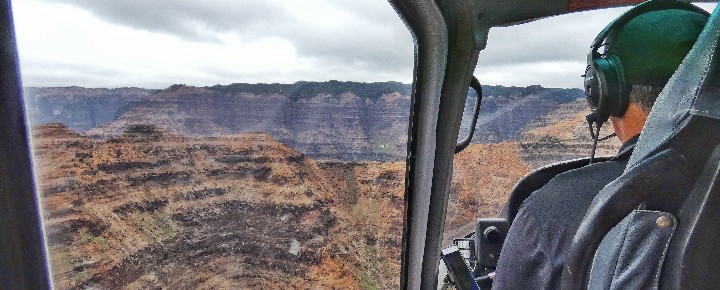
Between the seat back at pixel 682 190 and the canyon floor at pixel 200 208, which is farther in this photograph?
the canyon floor at pixel 200 208

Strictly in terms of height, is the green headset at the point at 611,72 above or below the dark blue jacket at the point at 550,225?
above

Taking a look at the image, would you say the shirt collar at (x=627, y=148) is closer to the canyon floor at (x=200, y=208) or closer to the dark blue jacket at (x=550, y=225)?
the dark blue jacket at (x=550, y=225)

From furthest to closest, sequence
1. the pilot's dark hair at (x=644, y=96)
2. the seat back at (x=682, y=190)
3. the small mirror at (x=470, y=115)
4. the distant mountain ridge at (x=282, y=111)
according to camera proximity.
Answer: the small mirror at (x=470, y=115) → the pilot's dark hair at (x=644, y=96) → the distant mountain ridge at (x=282, y=111) → the seat back at (x=682, y=190)

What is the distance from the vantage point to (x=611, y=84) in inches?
54.1

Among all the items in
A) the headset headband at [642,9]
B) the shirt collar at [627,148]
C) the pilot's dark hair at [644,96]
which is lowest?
the shirt collar at [627,148]

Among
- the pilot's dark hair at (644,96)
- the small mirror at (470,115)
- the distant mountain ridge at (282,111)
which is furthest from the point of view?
the small mirror at (470,115)

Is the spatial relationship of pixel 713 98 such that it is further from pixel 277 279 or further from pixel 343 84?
pixel 277 279

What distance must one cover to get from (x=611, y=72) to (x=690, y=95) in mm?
740

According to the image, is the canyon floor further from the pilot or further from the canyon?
the pilot

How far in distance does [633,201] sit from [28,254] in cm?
86

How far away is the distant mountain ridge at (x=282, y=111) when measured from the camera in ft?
3.85

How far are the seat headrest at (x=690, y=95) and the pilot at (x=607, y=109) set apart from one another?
1.94 feet

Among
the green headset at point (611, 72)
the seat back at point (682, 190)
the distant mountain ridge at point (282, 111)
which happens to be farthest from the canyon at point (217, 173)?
the seat back at point (682, 190)

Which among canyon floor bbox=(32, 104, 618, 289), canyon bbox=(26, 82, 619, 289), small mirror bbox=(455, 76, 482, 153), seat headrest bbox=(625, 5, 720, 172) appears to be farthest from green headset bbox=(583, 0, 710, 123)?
seat headrest bbox=(625, 5, 720, 172)
